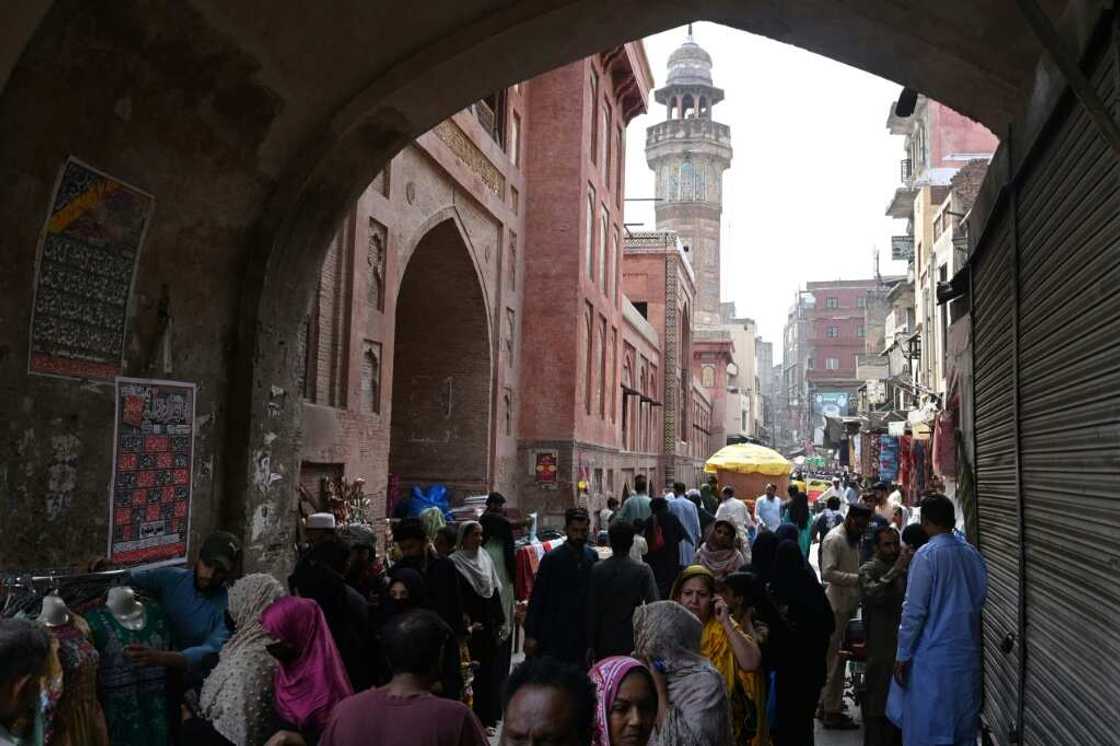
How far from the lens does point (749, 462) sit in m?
20.3

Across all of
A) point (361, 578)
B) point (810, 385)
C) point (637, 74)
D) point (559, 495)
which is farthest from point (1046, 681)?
point (810, 385)

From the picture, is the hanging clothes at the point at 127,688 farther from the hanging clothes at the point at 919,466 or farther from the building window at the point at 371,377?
the hanging clothes at the point at 919,466

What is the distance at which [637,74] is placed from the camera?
24734mm

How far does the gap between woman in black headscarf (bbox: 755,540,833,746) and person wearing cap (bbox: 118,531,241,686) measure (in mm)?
2361

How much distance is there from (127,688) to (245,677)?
0.49 m

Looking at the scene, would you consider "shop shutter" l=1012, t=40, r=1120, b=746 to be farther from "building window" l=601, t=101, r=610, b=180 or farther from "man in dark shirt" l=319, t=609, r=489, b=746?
"building window" l=601, t=101, r=610, b=180

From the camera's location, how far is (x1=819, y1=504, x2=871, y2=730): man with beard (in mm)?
7273

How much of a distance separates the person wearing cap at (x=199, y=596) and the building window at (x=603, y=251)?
18845 mm

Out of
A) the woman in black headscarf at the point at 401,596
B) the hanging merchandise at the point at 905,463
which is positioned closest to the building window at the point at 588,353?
the hanging merchandise at the point at 905,463

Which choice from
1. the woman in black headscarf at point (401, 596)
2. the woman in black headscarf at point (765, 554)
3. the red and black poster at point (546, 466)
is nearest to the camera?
the woman in black headscarf at point (401, 596)

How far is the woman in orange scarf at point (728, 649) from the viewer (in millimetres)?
4039

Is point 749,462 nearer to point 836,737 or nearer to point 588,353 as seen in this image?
point 588,353

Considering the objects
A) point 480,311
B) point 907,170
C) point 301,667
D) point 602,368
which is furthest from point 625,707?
point 907,170

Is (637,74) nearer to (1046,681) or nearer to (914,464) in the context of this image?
(914,464)
